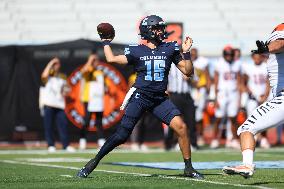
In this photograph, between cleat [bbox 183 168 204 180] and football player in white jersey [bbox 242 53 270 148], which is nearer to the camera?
cleat [bbox 183 168 204 180]

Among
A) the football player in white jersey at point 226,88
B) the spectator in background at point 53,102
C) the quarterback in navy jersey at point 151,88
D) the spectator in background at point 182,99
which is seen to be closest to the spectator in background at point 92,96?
the spectator in background at point 53,102

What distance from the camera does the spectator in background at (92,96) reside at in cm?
1773

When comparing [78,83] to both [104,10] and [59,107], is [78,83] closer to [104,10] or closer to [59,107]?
[59,107]

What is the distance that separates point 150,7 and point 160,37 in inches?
618

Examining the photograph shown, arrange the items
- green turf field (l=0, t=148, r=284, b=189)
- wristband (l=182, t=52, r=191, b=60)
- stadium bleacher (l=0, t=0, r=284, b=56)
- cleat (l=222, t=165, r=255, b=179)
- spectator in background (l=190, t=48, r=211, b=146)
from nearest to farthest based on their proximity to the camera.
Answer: cleat (l=222, t=165, r=255, b=179) < green turf field (l=0, t=148, r=284, b=189) < wristband (l=182, t=52, r=191, b=60) < spectator in background (l=190, t=48, r=211, b=146) < stadium bleacher (l=0, t=0, r=284, b=56)

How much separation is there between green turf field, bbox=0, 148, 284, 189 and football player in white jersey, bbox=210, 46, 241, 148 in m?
3.50

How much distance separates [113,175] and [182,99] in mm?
6838

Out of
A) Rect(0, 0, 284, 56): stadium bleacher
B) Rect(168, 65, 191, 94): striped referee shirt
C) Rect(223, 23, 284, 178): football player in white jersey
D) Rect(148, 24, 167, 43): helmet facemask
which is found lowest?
Rect(223, 23, 284, 178): football player in white jersey

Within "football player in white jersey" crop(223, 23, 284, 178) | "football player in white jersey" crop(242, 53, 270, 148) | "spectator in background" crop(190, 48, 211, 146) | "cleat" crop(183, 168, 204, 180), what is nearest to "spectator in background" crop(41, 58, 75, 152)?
"spectator in background" crop(190, 48, 211, 146)

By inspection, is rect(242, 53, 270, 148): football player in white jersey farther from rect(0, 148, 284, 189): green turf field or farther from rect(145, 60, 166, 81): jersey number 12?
rect(145, 60, 166, 81): jersey number 12

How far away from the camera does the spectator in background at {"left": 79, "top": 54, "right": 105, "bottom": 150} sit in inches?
698

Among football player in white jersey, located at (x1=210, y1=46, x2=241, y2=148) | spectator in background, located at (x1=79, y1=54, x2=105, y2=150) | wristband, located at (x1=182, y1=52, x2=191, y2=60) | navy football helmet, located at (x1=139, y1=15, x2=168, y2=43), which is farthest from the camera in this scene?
football player in white jersey, located at (x1=210, y1=46, x2=241, y2=148)

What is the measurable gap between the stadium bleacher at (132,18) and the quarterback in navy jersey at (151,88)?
14275 mm

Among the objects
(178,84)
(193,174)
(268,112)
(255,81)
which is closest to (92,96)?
(178,84)
